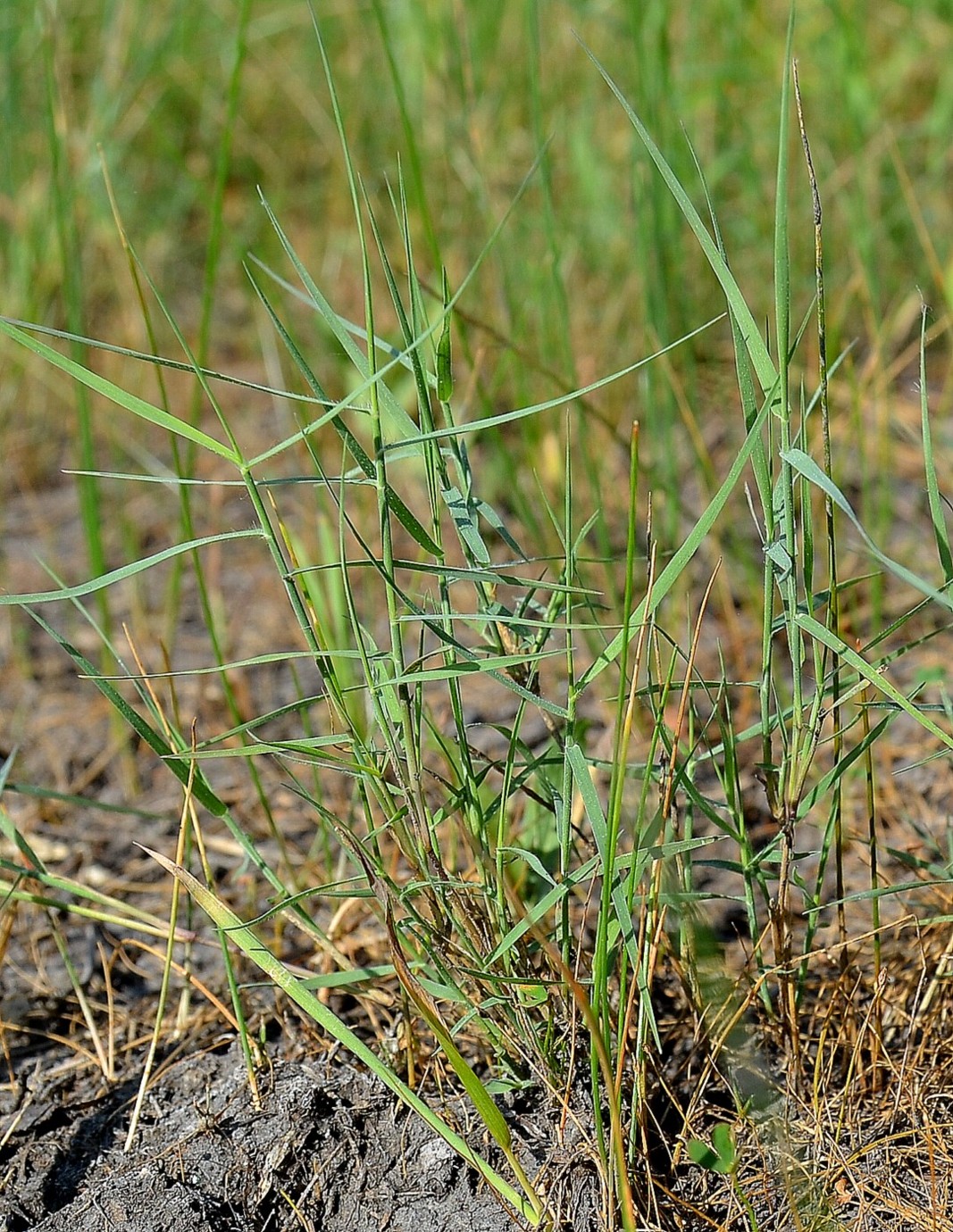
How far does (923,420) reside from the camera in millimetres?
763

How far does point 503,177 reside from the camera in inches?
86.8

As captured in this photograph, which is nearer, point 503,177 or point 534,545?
point 534,545

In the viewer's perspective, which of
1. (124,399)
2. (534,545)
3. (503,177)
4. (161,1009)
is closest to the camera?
(124,399)

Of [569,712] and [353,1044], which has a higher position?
[569,712]

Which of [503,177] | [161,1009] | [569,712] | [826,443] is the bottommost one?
[161,1009]

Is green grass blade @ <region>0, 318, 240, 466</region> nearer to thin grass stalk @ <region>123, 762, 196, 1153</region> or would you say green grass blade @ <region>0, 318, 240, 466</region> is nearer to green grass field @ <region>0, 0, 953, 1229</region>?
green grass field @ <region>0, 0, 953, 1229</region>

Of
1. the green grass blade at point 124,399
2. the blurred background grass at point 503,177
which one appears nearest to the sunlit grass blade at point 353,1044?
the green grass blade at point 124,399

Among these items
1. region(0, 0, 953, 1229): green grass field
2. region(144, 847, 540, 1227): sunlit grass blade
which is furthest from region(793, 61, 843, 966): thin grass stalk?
region(144, 847, 540, 1227): sunlit grass blade

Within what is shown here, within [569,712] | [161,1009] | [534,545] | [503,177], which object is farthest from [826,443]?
[503,177]

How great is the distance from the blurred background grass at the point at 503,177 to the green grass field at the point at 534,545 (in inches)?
0.5

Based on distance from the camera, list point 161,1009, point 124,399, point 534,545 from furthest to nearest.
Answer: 1. point 534,545
2. point 161,1009
3. point 124,399

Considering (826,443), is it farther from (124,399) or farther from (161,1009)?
(161,1009)

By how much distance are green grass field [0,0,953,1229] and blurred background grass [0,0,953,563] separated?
1 centimetres

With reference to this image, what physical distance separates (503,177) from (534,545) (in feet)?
2.98
